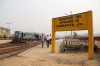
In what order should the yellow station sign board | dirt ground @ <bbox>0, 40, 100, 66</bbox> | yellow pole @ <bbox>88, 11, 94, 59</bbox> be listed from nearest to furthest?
dirt ground @ <bbox>0, 40, 100, 66</bbox>, yellow pole @ <bbox>88, 11, 94, 59</bbox>, the yellow station sign board

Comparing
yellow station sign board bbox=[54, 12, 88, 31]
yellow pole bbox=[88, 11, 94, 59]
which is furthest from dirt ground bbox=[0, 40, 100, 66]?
yellow station sign board bbox=[54, 12, 88, 31]

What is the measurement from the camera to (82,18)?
34.7 feet

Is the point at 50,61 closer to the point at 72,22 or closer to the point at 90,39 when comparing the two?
the point at 90,39

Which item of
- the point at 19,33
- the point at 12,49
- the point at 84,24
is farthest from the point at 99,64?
the point at 19,33

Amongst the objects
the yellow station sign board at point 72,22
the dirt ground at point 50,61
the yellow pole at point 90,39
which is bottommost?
the dirt ground at point 50,61

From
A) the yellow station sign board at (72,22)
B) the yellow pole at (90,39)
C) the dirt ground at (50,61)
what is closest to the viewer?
the dirt ground at (50,61)

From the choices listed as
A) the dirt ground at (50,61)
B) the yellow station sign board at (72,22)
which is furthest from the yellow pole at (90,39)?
the dirt ground at (50,61)

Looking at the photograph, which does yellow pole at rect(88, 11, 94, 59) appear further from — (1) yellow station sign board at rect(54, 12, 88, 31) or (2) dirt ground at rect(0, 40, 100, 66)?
(2) dirt ground at rect(0, 40, 100, 66)

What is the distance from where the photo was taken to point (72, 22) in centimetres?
1123

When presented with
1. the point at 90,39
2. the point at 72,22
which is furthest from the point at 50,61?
the point at 72,22

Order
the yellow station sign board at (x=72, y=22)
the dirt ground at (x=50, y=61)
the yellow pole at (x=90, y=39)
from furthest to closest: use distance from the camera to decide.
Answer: the yellow station sign board at (x=72, y=22) < the yellow pole at (x=90, y=39) < the dirt ground at (x=50, y=61)

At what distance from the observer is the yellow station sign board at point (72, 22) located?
34.0ft

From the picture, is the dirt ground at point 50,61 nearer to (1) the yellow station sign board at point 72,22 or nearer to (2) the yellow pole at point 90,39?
(2) the yellow pole at point 90,39

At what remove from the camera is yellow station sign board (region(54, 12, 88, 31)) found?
34.0 feet
